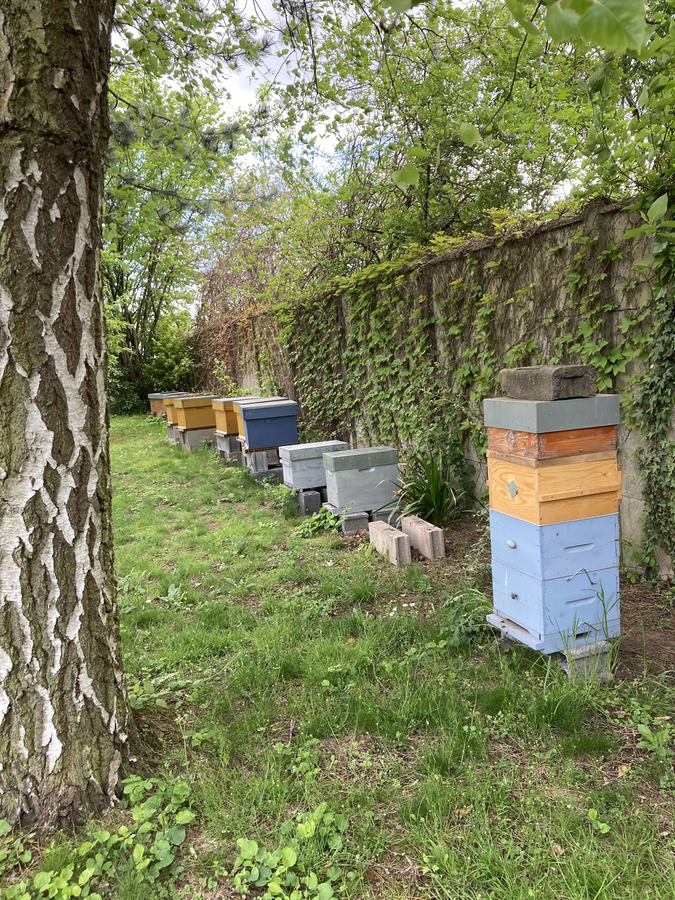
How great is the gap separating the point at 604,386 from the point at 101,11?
10.1 feet

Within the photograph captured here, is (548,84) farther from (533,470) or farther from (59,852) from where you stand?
(59,852)

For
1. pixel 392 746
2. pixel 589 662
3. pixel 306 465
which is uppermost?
pixel 306 465

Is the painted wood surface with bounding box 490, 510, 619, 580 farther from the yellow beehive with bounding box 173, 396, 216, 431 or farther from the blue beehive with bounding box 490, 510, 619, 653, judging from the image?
the yellow beehive with bounding box 173, 396, 216, 431

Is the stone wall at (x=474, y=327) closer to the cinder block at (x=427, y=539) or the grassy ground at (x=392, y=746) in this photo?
the cinder block at (x=427, y=539)

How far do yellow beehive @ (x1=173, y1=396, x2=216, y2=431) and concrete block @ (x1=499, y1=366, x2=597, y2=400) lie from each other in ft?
24.4

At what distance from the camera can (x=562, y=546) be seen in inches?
96.8

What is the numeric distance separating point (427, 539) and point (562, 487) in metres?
1.90

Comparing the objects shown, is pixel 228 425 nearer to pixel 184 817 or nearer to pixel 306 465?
pixel 306 465

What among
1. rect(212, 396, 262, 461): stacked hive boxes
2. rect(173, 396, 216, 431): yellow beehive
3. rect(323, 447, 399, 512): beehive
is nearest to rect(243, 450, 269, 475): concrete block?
rect(212, 396, 262, 461): stacked hive boxes

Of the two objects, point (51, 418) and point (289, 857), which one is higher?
point (51, 418)

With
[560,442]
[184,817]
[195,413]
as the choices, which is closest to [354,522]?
[560,442]

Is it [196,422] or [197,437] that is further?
[197,437]

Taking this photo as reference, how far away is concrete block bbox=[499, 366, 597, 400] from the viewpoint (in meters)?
2.39

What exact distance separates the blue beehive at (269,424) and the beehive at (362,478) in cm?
193
